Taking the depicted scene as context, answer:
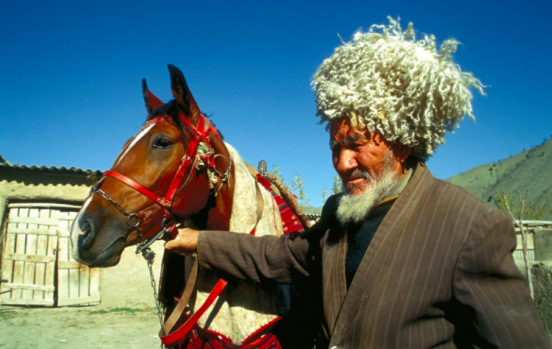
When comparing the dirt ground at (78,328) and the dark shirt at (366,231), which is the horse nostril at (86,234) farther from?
the dirt ground at (78,328)

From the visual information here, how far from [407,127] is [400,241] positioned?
1.54 ft

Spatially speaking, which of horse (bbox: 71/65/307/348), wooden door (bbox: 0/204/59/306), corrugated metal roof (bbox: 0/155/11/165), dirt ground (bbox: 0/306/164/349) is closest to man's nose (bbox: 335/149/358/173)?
horse (bbox: 71/65/307/348)

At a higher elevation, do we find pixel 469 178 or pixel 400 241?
pixel 469 178

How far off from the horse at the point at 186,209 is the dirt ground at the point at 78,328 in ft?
16.8

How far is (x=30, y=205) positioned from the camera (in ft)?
27.9

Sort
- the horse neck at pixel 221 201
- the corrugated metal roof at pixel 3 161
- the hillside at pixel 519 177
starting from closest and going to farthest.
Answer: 1. the horse neck at pixel 221 201
2. the corrugated metal roof at pixel 3 161
3. the hillside at pixel 519 177

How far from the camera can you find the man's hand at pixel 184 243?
6.42ft

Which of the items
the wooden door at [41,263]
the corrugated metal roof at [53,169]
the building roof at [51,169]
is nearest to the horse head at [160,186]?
the building roof at [51,169]

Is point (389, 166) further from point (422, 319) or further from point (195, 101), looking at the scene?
point (195, 101)

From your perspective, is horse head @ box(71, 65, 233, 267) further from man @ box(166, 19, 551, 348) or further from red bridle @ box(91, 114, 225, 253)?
man @ box(166, 19, 551, 348)

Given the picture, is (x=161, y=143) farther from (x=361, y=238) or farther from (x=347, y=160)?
(x=361, y=238)

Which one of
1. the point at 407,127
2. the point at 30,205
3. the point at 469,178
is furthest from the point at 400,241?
the point at 469,178

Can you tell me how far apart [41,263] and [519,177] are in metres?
60.3

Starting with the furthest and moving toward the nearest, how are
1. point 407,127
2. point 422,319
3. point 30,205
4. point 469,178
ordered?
1. point 469,178
2. point 30,205
3. point 407,127
4. point 422,319
